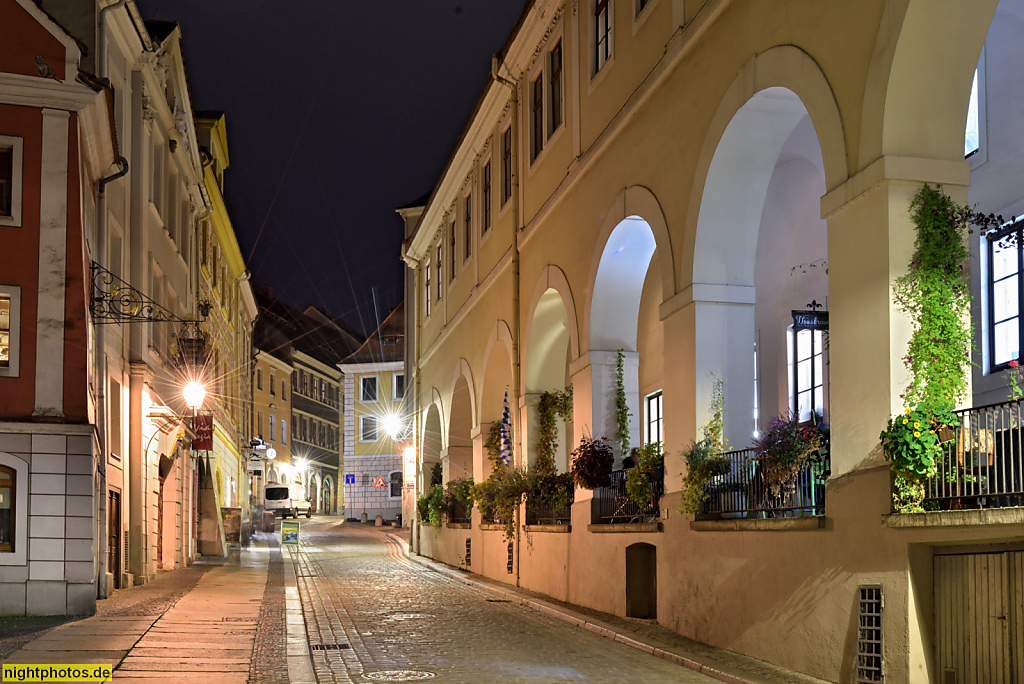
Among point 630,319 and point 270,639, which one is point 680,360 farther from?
point 270,639

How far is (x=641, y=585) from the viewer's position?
15.5m

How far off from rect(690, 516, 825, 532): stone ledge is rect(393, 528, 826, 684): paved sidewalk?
49.3 inches

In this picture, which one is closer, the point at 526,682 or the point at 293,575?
the point at 526,682

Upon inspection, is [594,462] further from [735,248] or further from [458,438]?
[458,438]


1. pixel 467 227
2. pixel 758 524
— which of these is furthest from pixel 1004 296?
pixel 467 227

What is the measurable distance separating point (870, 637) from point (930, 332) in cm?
248

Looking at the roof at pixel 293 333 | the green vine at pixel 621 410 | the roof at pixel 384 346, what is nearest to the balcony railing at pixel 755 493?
the green vine at pixel 621 410

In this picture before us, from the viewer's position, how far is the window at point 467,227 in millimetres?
28422

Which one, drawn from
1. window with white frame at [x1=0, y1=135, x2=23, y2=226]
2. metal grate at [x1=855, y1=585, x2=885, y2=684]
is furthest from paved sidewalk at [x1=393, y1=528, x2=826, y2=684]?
window with white frame at [x1=0, y1=135, x2=23, y2=226]

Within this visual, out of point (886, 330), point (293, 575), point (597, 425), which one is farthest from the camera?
point (293, 575)

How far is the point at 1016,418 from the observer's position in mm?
8422

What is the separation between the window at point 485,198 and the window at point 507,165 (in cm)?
191

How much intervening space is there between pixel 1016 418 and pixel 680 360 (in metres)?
5.39

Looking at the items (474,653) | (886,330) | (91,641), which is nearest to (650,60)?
(886,330)
